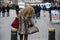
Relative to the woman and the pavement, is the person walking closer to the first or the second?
the woman

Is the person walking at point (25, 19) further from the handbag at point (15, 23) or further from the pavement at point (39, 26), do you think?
the pavement at point (39, 26)

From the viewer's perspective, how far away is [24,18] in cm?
946

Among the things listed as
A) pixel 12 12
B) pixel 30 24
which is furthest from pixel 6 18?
pixel 30 24

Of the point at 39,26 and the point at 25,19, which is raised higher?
the point at 25,19

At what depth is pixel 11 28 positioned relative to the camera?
33.1ft

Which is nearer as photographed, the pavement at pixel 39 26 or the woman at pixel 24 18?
the woman at pixel 24 18

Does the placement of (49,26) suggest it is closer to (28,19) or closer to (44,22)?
(44,22)

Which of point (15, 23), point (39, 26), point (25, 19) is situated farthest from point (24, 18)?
point (39, 26)

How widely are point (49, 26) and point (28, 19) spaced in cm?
79

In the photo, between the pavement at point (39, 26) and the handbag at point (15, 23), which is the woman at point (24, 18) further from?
the pavement at point (39, 26)

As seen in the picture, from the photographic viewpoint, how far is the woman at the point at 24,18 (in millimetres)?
9391

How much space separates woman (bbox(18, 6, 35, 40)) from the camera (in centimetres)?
939

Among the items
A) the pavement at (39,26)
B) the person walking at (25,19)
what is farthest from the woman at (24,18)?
the pavement at (39,26)

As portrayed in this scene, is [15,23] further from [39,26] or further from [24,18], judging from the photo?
[39,26]
